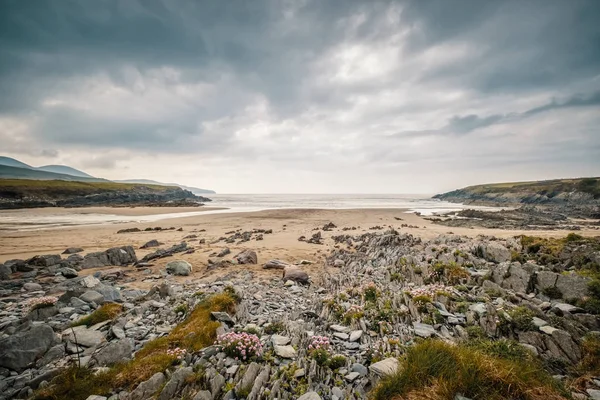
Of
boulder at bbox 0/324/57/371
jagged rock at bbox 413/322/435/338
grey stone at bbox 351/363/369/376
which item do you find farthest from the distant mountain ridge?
boulder at bbox 0/324/57/371

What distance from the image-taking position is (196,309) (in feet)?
30.2

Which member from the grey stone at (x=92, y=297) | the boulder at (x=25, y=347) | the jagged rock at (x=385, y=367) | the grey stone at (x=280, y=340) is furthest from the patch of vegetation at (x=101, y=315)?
the jagged rock at (x=385, y=367)

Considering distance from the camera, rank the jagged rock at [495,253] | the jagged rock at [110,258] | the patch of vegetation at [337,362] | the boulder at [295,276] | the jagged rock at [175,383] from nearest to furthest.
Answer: the jagged rock at [175,383]
the patch of vegetation at [337,362]
the jagged rock at [495,253]
the boulder at [295,276]
the jagged rock at [110,258]

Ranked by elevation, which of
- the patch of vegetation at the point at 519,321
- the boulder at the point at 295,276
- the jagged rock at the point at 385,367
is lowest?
the boulder at the point at 295,276

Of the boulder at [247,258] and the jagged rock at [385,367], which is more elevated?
the jagged rock at [385,367]

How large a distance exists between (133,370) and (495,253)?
19247 millimetres

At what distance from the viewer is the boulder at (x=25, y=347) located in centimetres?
663

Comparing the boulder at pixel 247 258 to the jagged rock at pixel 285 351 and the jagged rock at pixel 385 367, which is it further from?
the jagged rock at pixel 385 367

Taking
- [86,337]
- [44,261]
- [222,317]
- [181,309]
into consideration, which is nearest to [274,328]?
[222,317]

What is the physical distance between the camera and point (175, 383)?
553 cm

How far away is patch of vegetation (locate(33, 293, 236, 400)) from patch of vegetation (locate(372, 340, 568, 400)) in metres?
5.05

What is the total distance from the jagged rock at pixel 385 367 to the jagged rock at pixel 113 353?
6548mm

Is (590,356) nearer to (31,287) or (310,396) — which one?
(310,396)

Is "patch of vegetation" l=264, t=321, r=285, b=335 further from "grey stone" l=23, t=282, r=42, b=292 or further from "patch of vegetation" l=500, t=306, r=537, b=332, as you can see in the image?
"grey stone" l=23, t=282, r=42, b=292
